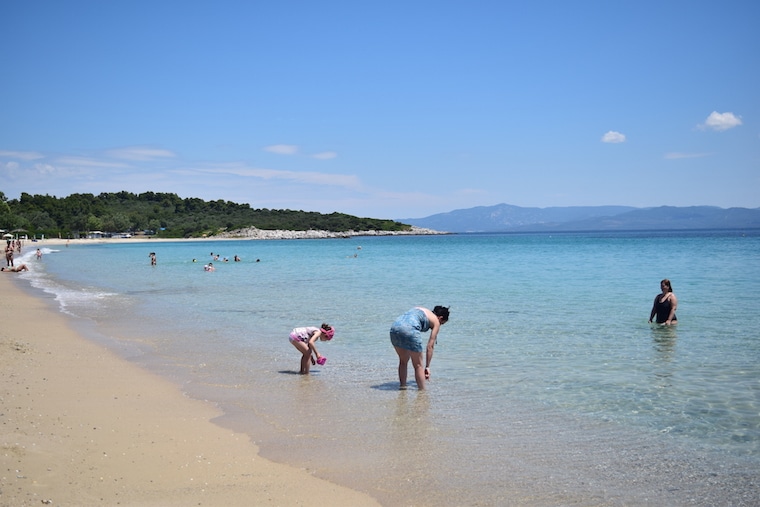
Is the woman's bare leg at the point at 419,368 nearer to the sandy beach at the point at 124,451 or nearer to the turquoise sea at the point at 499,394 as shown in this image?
the turquoise sea at the point at 499,394

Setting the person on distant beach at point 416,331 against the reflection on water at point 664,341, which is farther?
the reflection on water at point 664,341

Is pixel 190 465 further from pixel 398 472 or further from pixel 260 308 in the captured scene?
pixel 260 308

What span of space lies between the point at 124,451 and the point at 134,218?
169m

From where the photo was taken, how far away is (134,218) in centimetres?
16325

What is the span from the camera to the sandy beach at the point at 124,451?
5.39m

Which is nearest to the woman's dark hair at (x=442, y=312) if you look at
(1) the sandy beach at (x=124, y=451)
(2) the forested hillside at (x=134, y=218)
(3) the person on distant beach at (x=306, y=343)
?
(3) the person on distant beach at (x=306, y=343)

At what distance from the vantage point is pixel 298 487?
5.75 m

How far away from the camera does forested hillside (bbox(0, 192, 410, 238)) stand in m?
141

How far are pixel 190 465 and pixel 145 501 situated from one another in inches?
37.1

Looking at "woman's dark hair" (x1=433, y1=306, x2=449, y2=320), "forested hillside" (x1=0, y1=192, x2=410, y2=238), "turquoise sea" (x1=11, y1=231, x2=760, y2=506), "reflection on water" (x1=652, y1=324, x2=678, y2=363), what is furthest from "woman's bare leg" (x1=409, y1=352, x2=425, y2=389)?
"forested hillside" (x1=0, y1=192, x2=410, y2=238)

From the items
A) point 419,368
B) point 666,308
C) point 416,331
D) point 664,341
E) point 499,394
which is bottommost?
point 499,394

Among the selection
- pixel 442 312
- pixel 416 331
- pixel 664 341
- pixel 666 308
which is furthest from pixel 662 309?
pixel 416 331

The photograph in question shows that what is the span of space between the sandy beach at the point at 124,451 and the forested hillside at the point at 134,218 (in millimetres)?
132196

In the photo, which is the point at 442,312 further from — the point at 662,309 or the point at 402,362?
the point at 662,309
